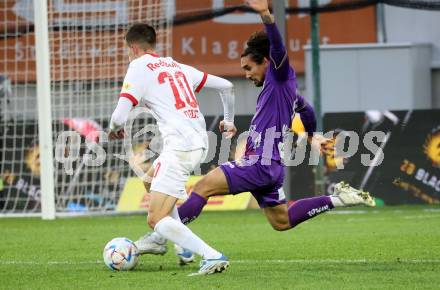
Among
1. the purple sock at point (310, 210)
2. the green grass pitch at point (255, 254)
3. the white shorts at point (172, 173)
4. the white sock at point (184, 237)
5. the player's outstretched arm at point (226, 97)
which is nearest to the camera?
the green grass pitch at point (255, 254)

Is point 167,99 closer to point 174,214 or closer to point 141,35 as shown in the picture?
point 141,35

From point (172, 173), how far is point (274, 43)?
4.07 feet

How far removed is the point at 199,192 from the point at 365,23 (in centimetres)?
1426

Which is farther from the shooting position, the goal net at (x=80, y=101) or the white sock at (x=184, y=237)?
the goal net at (x=80, y=101)

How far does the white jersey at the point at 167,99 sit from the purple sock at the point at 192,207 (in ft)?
1.33

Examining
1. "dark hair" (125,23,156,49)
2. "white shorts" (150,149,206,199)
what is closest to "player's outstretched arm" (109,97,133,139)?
"white shorts" (150,149,206,199)

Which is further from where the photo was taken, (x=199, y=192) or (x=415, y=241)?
(x=415, y=241)

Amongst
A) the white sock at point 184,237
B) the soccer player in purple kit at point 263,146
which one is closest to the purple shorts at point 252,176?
the soccer player in purple kit at point 263,146

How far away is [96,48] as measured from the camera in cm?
1684

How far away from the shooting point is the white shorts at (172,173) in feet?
26.6

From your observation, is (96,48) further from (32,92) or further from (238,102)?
(238,102)

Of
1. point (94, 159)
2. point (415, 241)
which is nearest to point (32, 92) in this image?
point (94, 159)

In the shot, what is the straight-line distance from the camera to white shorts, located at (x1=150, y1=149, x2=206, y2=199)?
26.6 feet

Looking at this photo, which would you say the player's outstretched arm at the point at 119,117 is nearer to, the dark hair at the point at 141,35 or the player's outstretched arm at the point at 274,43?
the dark hair at the point at 141,35
